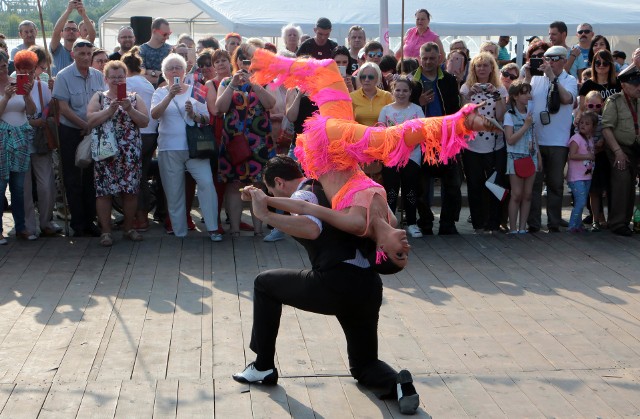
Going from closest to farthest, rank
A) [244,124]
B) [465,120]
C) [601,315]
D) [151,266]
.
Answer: [465,120] < [601,315] < [151,266] < [244,124]

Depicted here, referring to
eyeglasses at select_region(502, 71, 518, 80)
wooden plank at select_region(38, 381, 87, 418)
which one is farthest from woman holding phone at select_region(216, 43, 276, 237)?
wooden plank at select_region(38, 381, 87, 418)

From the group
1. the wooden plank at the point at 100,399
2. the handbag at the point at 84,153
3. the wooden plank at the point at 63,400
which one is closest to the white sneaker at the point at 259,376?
the wooden plank at the point at 100,399

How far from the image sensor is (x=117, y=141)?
876 centimetres

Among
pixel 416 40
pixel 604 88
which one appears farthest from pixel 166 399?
pixel 416 40

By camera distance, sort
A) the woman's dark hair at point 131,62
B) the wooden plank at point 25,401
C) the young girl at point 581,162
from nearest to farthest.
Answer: the wooden plank at point 25,401
the woman's dark hair at point 131,62
the young girl at point 581,162

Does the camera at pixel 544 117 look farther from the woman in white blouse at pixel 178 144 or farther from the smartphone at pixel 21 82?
the smartphone at pixel 21 82

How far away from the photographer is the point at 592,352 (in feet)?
19.5

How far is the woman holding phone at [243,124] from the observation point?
895 centimetres

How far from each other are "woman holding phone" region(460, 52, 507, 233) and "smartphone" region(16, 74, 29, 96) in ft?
13.8

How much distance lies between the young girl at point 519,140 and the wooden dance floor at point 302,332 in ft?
1.44

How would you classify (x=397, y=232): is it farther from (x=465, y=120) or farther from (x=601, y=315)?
(x=601, y=315)

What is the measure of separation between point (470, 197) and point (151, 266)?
3371 millimetres

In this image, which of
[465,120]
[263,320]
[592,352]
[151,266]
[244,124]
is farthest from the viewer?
[244,124]

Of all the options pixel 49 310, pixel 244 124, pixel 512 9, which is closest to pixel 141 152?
pixel 244 124
